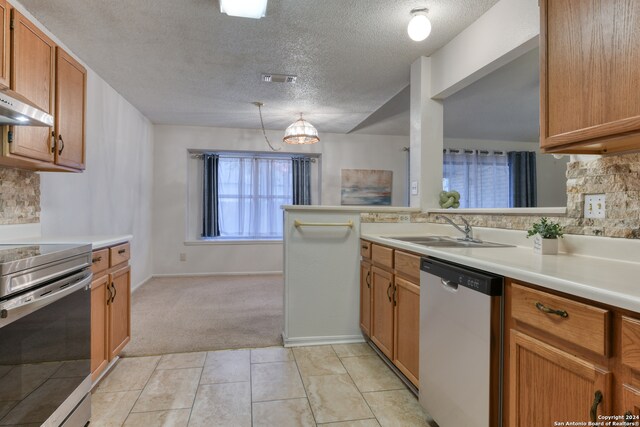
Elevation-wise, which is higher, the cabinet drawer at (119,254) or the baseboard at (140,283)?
the cabinet drawer at (119,254)

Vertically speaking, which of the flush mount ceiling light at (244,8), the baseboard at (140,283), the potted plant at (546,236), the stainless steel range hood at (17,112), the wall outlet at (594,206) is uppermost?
the flush mount ceiling light at (244,8)

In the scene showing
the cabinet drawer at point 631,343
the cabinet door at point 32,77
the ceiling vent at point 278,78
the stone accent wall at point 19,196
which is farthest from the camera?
the ceiling vent at point 278,78

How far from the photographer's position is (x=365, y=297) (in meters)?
2.61

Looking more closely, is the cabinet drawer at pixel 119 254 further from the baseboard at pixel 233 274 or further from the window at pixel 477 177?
the window at pixel 477 177

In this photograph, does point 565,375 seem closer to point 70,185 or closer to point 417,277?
point 417,277

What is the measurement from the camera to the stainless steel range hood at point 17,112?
1372 millimetres

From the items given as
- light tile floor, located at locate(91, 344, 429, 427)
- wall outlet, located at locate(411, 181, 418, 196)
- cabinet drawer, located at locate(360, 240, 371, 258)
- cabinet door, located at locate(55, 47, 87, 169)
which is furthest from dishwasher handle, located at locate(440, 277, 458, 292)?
cabinet door, located at locate(55, 47, 87, 169)

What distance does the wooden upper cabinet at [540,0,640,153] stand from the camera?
1.08 meters

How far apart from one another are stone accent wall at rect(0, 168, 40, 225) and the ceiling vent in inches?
80.8

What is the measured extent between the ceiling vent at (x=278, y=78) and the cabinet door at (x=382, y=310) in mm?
2076

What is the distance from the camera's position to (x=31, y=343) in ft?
4.14

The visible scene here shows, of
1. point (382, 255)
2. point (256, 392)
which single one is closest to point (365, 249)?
point (382, 255)

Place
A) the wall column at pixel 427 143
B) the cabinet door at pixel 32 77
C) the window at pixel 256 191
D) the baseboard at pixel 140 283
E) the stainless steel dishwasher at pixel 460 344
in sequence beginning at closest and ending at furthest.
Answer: the stainless steel dishwasher at pixel 460 344 → the cabinet door at pixel 32 77 → the wall column at pixel 427 143 → the baseboard at pixel 140 283 → the window at pixel 256 191

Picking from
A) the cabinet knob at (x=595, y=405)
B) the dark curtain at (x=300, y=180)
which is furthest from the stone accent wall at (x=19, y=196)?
the dark curtain at (x=300, y=180)
